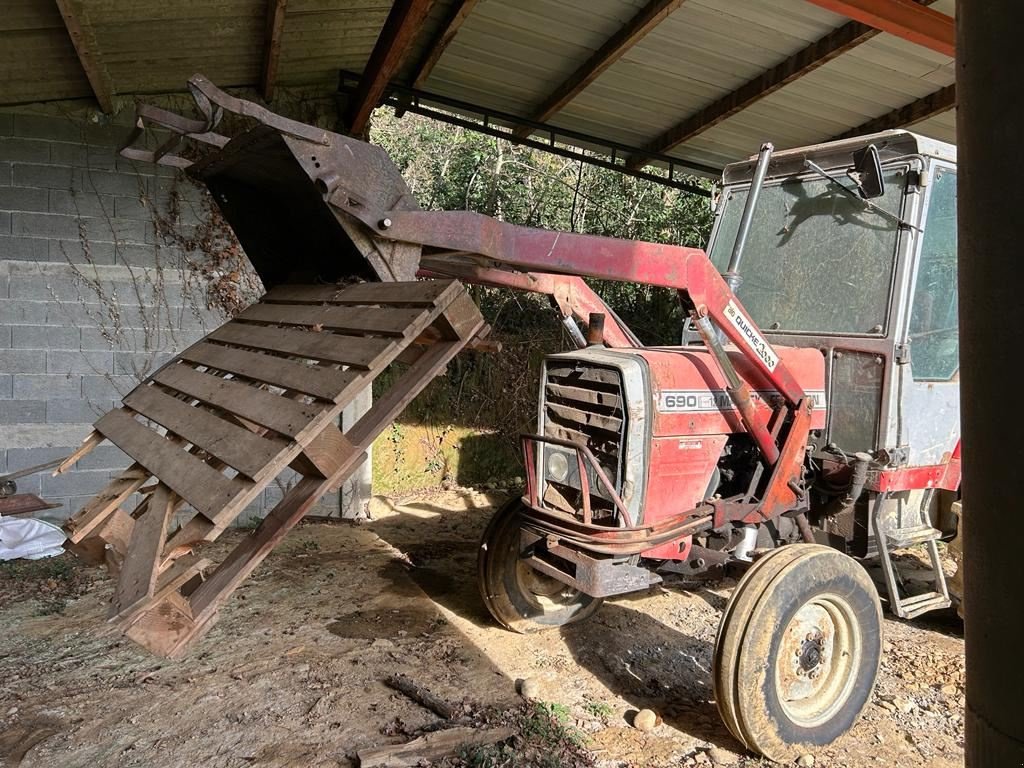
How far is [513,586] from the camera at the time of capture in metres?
3.94

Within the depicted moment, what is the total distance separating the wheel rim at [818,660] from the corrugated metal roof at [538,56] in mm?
3594

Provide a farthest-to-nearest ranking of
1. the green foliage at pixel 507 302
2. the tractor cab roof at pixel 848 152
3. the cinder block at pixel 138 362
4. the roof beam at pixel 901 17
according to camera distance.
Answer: the green foliage at pixel 507 302, the cinder block at pixel 138 362, the roof beam at pixel 901 17, the tractor cab roof at pixel 848 152

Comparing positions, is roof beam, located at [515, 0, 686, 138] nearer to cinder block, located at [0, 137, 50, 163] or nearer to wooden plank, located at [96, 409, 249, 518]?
wooden plank, located at [96, 409, 249, 518]

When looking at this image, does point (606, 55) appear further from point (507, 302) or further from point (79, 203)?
point (79, 203)

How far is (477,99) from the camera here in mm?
6777

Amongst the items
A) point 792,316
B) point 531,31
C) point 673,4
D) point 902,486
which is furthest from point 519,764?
point 531,31

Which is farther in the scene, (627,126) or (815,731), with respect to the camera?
(627,126)

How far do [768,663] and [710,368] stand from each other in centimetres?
125

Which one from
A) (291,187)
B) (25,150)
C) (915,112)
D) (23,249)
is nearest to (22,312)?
(23,249)

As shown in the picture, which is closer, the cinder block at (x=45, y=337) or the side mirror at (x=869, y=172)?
the side mirror at (x=869, y=172)

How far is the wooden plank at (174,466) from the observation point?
197 cm

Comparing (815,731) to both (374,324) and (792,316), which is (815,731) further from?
(374,324)

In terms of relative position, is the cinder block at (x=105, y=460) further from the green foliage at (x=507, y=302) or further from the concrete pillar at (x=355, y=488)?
the green foliage at (x=507, y=302)

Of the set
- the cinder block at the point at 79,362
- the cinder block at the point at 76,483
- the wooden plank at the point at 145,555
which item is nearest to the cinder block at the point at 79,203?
the cinder block at the point at 79,362
